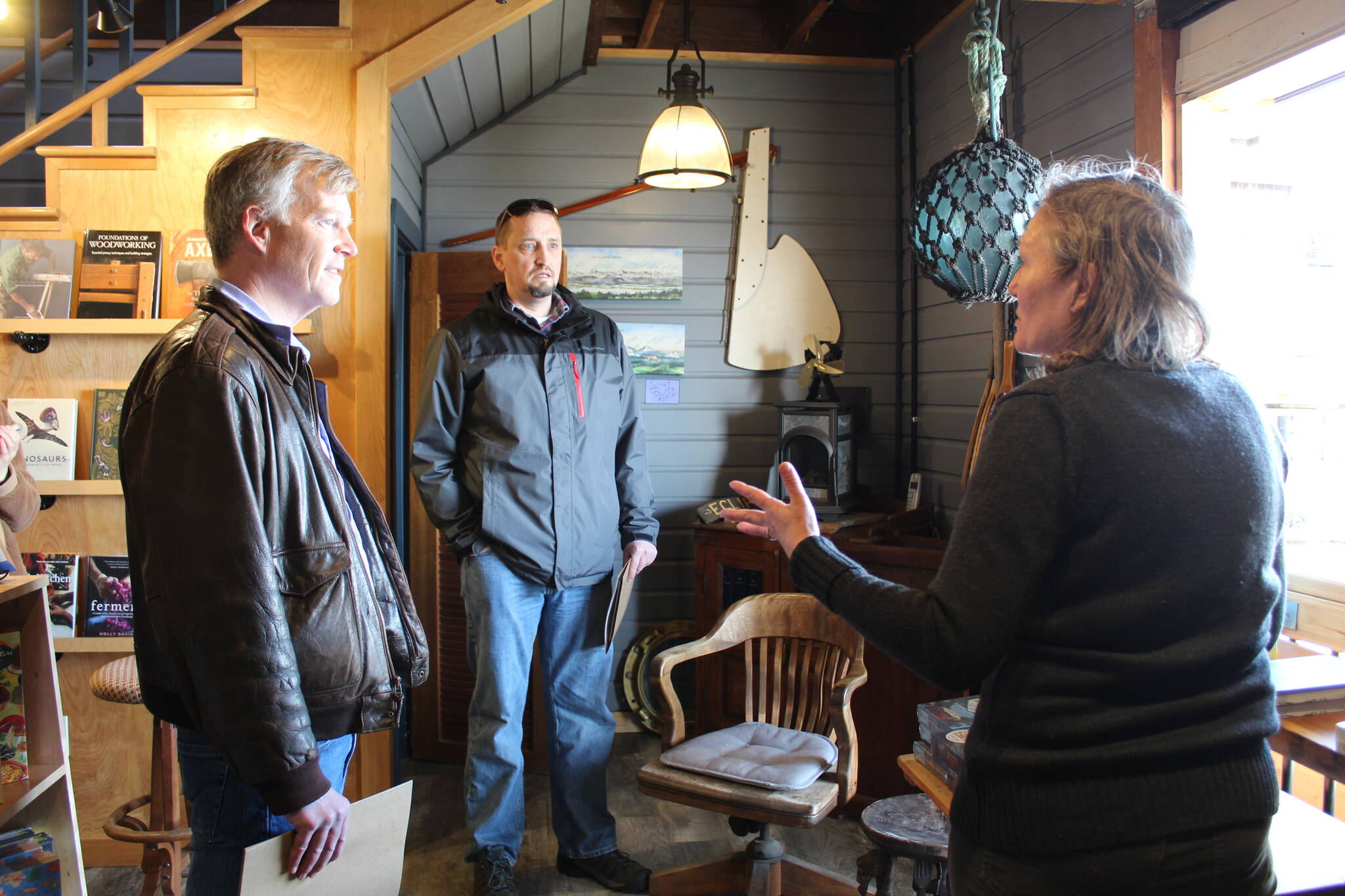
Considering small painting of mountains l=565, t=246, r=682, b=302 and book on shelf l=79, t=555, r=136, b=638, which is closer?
book on shelf l=79, t=555, r=136, b=638

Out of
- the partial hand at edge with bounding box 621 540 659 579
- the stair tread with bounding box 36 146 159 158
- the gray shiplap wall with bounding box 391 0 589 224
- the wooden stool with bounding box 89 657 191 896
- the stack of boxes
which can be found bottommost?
the wooden stool with bounding box 89 657 191 896

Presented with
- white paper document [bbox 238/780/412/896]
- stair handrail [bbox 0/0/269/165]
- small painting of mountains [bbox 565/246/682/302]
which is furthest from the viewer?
small painting of mountains [bbox 565/246/682/302]

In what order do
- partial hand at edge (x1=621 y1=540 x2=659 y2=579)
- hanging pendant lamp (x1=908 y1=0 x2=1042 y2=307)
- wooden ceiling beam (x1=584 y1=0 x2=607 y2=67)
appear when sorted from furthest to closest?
wooden ceiling beam (x1=584 y1=0 x2=607 y2=67) → partial hand at edge (x1=621 y1=540 x2=659 y2=579) → hanging pendant lamp (x1=908 y1=0 x2=1042 y2=307)

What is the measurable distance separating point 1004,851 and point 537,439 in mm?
1691

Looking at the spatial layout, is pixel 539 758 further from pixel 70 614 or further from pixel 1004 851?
pixel 1004 851

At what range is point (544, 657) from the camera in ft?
8.54

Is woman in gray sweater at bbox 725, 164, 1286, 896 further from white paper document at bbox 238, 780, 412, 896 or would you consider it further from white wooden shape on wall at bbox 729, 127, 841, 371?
white wooden shape on wall at bbox 729, 127, 841, 371

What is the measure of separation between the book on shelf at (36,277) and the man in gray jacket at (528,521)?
40.6 inches

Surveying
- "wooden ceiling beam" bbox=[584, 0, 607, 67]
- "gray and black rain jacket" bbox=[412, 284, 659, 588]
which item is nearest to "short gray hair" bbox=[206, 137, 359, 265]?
"gray and black rain jacket" bbox=[412, 284, 659, 588]

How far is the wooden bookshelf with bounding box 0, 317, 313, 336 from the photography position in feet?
8.28

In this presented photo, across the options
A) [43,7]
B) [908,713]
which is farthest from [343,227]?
[43,7]

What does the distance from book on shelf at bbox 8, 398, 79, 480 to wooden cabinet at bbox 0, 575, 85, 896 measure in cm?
108

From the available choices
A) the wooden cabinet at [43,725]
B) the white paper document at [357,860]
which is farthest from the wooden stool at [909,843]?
the wooden cabinet at [43,725]

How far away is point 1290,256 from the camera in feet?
6.97
